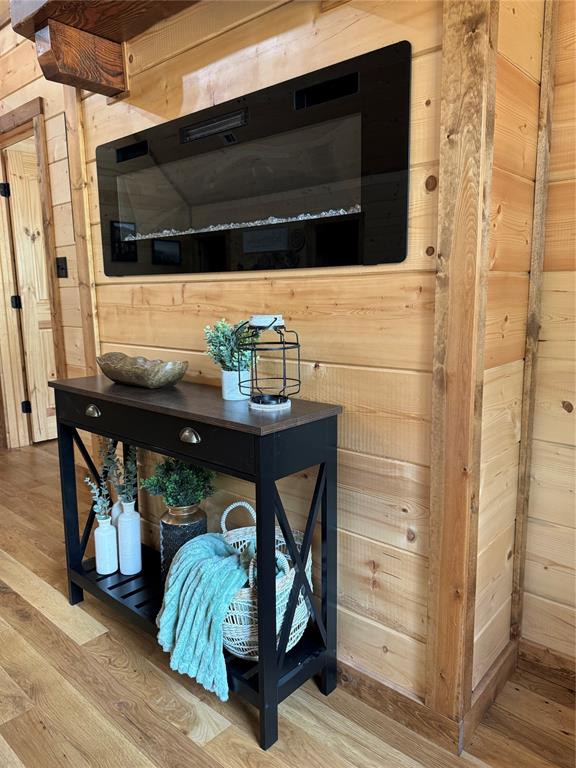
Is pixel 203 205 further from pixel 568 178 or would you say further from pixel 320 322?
pixel 568 178

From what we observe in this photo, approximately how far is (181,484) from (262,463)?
2.08 feet

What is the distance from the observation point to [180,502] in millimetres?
1849

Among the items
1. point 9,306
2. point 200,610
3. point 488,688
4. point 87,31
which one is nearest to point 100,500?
point 200,610

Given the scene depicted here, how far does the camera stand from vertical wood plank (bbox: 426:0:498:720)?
1.21 m

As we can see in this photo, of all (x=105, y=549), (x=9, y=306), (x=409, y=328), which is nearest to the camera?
(x=409, y=328)

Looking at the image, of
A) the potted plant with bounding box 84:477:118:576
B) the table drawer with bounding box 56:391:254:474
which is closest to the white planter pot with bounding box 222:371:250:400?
the table drawer with bounding box 56:391:254:474

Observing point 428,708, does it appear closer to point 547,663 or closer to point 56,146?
point 547,663

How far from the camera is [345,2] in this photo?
1.40m

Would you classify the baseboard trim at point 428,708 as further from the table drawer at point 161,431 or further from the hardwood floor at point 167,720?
the table drawer at point 161,431

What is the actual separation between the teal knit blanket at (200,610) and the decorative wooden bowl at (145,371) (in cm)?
51

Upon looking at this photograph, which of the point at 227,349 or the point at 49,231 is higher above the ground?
the point at 49,231

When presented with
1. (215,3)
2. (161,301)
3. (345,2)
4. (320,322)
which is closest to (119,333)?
(161,301)

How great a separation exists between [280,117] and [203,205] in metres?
0.41

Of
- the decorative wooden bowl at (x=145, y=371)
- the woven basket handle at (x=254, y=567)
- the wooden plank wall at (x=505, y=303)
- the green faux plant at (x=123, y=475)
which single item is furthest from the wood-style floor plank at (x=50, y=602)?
the wooden plank wall at (x=505, y=303)
